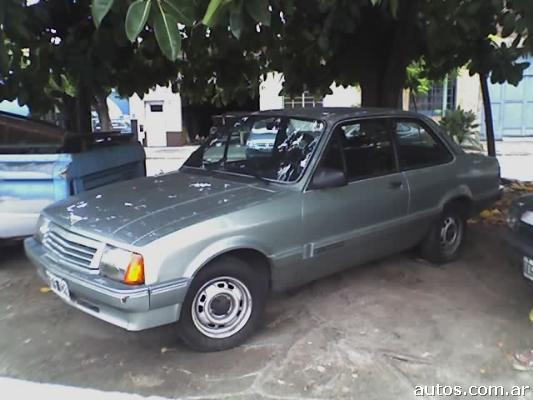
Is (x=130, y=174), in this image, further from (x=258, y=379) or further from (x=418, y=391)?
(x=418, y=391)

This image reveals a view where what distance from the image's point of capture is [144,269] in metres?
3.23

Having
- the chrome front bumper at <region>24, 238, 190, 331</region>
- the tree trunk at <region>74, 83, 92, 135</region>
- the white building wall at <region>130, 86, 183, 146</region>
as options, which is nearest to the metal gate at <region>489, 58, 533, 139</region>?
the white building wall at <region>130, 86, 183, 146</region>

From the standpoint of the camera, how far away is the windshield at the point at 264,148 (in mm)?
4266

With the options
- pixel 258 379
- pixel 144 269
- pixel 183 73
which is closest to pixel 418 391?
pixel 258 379

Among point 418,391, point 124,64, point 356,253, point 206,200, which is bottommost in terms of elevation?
point 418,391

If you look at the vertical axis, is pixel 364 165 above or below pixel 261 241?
above

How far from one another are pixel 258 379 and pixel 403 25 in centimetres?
540

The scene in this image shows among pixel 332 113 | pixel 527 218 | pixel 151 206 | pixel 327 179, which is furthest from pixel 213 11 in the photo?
pixel 527 218

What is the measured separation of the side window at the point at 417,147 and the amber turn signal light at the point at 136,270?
263 cm

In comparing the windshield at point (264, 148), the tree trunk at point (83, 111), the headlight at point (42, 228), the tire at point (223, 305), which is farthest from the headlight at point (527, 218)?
the tree trunk at point (83, 111)

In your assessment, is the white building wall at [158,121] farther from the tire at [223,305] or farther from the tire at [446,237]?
the tire at [223,305]

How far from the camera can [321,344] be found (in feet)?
12.5

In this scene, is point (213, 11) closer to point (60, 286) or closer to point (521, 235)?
point (60, 286)

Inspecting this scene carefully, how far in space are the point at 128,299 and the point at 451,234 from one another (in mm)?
3500
